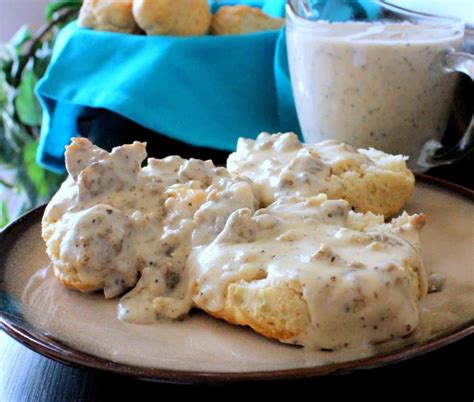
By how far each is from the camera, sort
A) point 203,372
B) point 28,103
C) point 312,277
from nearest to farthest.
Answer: point 203,372 < point 312,277 < point 28,103

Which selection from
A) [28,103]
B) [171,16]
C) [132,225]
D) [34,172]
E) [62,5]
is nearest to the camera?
[132,225]

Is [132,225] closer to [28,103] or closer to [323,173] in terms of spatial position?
[323,173]

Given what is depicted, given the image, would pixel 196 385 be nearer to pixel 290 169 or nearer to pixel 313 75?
pixel 290 169

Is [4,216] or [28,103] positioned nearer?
[4,216]

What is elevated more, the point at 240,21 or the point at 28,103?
the point at 240,21

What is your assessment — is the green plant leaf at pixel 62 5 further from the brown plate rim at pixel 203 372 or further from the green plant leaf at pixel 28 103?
the brown plate rim at pixel 203 372

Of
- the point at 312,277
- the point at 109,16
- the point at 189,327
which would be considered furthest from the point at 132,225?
the point at 109,16
